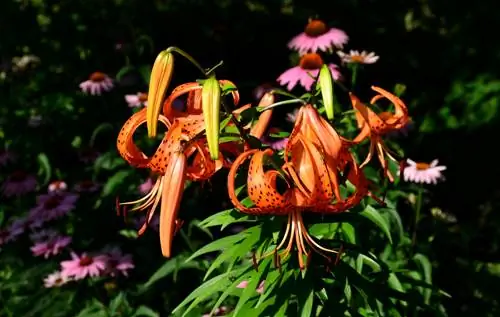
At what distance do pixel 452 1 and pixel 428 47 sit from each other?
243mm

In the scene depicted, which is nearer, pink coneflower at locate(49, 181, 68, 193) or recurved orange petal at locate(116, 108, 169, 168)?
recurved orange petal at locate(116, 108, 169, 168)

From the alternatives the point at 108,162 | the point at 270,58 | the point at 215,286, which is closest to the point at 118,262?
the point at 108,162

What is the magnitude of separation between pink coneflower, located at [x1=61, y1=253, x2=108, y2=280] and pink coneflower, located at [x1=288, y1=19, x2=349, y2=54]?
1.02m

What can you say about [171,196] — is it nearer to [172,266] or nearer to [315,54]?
[172,266]

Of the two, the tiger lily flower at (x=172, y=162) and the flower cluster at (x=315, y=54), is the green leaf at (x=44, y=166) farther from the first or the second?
the tiger lily flower at (x=172, y=162)

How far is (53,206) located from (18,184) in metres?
0.30

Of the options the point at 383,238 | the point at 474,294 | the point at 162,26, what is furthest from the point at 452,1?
the point at 383,238

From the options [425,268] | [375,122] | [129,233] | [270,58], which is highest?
[375,122]

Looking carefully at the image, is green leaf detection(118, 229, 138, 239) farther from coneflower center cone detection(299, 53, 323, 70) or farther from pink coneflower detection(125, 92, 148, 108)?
coneflower center cone detection(299, 53, 323, 70)

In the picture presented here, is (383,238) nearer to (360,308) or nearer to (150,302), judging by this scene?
(360,308)

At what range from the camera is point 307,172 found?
1.41 meters

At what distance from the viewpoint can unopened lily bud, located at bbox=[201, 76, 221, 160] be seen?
1.37 meters

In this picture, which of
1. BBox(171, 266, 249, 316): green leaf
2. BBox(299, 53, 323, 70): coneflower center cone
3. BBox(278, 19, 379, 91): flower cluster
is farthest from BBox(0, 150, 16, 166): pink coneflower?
BBox(171, 266, 249, 316): green leaf

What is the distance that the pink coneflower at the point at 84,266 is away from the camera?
2.74 m
